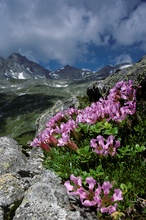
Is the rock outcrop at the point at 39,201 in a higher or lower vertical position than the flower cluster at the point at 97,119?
lower

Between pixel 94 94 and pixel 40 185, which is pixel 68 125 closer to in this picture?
pixel 40 185

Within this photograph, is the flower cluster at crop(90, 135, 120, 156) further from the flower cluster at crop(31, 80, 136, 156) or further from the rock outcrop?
the rock outcrop

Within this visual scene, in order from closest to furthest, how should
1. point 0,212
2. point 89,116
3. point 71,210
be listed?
1. point 71,210
2. point 0,212
3. point 89,116

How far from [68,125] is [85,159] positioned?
133 cm

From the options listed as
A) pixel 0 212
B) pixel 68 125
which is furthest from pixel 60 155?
pixel 0 212

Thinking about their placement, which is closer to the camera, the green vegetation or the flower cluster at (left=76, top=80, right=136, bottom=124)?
the green vegetation

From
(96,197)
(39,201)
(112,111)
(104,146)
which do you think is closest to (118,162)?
(104,146)

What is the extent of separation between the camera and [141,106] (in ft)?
25.4

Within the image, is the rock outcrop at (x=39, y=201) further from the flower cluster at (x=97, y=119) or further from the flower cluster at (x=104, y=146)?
the flower cluster at (x=104, y=146)

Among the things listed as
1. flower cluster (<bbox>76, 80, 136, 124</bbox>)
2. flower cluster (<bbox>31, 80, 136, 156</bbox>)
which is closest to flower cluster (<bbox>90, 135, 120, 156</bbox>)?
flower cluster (<bbox>31, 80, 136, 156</bbox>)

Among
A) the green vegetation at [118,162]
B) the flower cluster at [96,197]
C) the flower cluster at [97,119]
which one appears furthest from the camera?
the flower cluster at [97,119]

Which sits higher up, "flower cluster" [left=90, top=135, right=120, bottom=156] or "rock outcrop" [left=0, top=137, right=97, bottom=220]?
"flower cluster" [left=90, top=135, right=120, bottom=156]

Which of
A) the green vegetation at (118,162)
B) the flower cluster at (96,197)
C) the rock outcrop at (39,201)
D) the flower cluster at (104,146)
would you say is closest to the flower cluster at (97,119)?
the flower cluster at (104,146)

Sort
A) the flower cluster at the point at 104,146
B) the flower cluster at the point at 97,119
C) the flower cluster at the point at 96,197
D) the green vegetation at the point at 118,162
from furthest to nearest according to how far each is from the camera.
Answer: the flower cluster at the point at 97,119
the flower cluster at the point at 104,146
the green vegetation at the point at 118,162
the flower cluster at the point at 96,197
